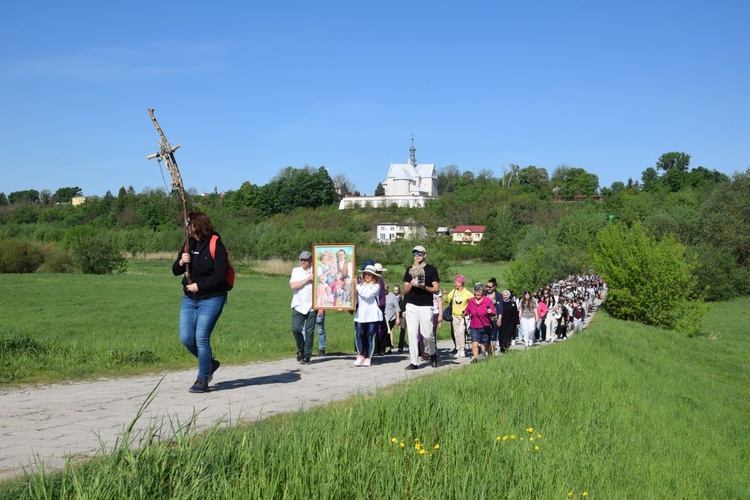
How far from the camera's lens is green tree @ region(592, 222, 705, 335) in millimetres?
48031

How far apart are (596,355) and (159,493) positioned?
1472 cm

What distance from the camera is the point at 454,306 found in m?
18.8

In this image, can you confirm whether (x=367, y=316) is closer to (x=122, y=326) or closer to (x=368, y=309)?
(x=368, y=309)

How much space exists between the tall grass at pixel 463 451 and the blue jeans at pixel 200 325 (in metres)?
2.04

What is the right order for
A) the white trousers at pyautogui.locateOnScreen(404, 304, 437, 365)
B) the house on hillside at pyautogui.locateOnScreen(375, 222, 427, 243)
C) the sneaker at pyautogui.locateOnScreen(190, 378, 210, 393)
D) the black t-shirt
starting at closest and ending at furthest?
the sneaker at pyautogui.locateOnScreen(190, 378, 210, 393)
the black t-shirt
the white trousers at pyautogui.locateOnScreen(404, 304, 437, 365)
the house on hillside at pyautogui.locateOnScreen(375, 222, 427, 243)

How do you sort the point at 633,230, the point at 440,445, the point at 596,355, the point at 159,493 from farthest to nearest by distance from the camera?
the point at 633,230 → the point at 596,355 → the point at 440,445 → the point at 159,493

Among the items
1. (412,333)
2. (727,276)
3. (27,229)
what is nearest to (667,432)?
(412,333)

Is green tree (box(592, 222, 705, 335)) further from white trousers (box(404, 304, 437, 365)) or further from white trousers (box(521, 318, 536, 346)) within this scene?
white trousers (box(404, 304, 437, 365))

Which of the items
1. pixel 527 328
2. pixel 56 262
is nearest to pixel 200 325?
pixel 527 328

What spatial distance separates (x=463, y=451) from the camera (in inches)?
265

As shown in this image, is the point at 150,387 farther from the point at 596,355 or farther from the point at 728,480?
the point at 596,355

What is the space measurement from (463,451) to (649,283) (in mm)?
44905

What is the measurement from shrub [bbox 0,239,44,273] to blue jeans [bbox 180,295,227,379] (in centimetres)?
6478

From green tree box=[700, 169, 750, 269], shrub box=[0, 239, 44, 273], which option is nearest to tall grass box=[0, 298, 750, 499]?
shrub box=[0, 239, 44, 273]
